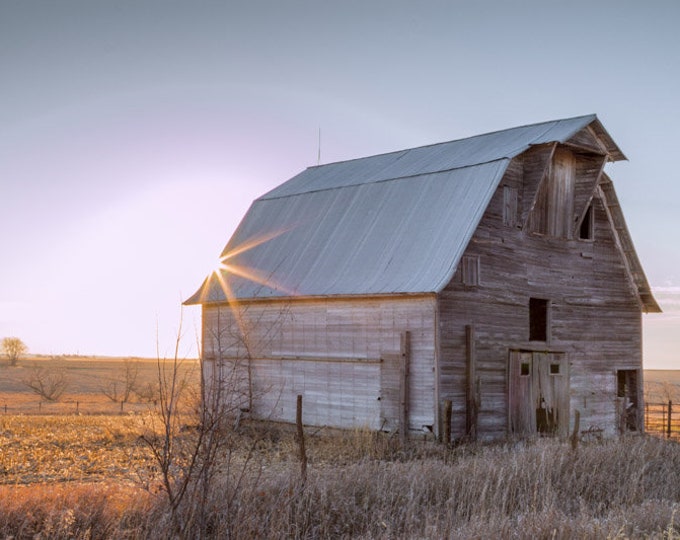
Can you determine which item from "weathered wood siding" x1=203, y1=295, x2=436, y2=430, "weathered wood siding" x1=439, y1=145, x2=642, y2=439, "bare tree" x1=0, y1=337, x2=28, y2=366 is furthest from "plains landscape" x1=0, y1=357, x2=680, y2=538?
"bare tree" x1=0, y1=337, x2=28, y2=366

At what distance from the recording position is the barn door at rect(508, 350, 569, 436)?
20.6m

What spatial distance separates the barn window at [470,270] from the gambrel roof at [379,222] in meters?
0.61

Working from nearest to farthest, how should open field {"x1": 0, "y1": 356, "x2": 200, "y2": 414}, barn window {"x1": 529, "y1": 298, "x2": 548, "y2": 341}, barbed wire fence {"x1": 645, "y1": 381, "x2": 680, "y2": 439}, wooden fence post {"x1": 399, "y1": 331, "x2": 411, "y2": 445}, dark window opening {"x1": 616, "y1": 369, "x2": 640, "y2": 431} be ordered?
1. wooden fence post {"x1": 399, "y1": 331, "x2": 411, "y2": 445}
2. barn window {"x1": 529, "y1": 298, "x2": 548, "y2": 341}
3. dark window opening {"x1": 616, "y1": 369, "x2": 640, "y2": 431}
4. barbed wire fence {"x1": 645, "y1": 381, "x2": 680, "y2": 439}
5. open field {"x1": 0, "y1": 356, "x2": 200, "y2": 414}

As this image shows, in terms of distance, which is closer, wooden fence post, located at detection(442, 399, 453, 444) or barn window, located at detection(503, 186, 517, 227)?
wooden fence post, located at detection(442, 399, 453, 444)

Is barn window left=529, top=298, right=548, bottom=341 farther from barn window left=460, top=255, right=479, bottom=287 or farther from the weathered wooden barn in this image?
barn window left=460, top=255, right=479, bottom=287

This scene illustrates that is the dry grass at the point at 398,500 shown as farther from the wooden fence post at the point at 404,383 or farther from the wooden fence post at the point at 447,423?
the wooden fence post at the point at 404,383

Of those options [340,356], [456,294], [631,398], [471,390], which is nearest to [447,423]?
[471,390]

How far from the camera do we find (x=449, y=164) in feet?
73.0

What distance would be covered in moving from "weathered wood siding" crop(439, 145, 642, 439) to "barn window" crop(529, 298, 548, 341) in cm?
68

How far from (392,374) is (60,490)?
983 cm

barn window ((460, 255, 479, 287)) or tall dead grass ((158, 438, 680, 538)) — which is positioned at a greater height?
barn window ((460, 255, 479, 287))

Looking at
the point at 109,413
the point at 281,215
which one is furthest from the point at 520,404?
the point at 109,413

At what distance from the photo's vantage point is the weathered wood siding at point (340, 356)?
1922 cm

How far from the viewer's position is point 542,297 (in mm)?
21922
